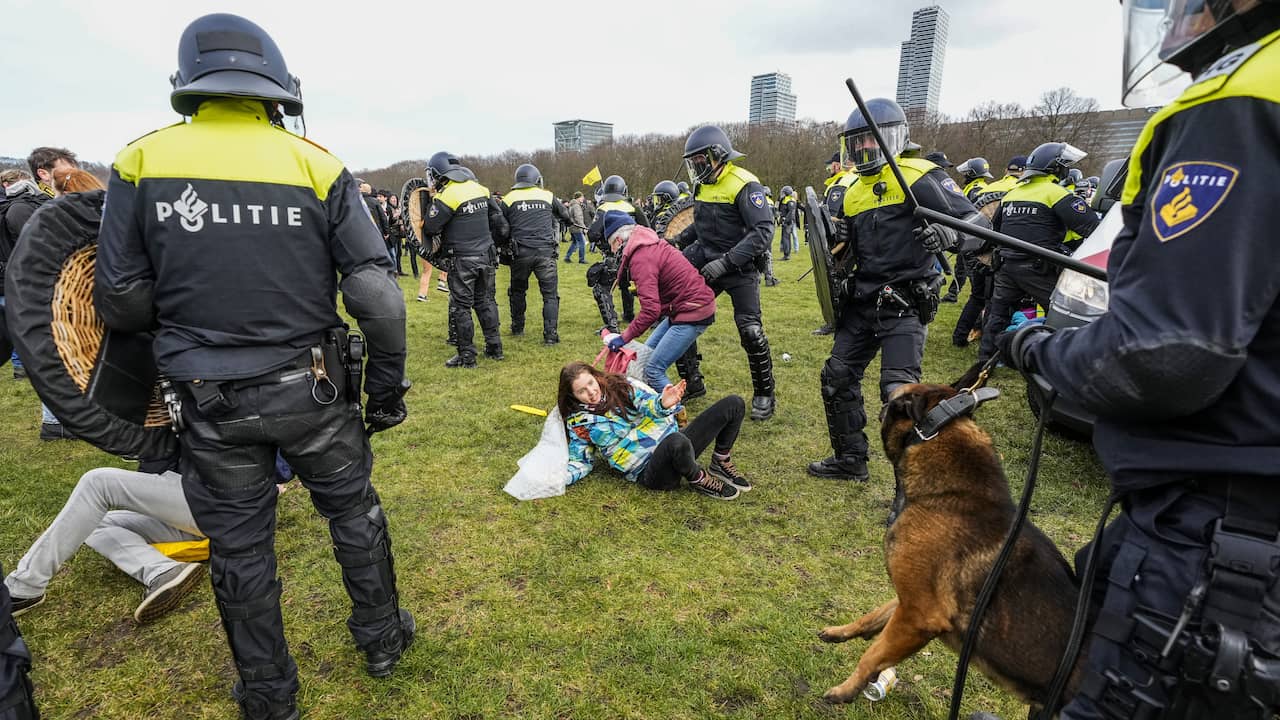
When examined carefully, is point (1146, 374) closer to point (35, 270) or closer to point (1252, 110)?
point (1252, 110)

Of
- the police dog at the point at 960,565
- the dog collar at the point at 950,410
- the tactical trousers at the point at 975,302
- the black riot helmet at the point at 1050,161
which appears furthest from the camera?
the tactical trousers at the point at 975,302

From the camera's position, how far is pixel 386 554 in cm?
257

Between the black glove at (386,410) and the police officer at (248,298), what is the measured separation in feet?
0.43

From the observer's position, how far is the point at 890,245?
3867 millimetres

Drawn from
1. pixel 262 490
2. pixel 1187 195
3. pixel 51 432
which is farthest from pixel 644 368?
pixel 51 432

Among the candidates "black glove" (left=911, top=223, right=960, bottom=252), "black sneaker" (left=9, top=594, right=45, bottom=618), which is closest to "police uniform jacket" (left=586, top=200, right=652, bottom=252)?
"black glove" (left=911, top=223, right=960, bottom=252)

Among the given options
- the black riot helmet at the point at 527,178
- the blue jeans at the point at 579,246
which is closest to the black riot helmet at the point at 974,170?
the black riot helmet at the point at 527,178

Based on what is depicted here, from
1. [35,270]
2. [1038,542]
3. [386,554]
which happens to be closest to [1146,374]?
[1038,542]

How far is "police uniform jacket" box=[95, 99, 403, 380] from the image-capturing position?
6.51 feet

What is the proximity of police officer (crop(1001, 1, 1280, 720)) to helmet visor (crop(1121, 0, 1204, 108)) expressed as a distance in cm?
3

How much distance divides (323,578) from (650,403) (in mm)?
2268

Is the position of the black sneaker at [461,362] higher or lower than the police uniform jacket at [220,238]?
lower

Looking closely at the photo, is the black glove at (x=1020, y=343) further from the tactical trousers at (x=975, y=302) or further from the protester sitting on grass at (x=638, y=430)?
the tactical trousers at (x=975, y=302)

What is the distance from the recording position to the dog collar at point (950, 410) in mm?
1917
